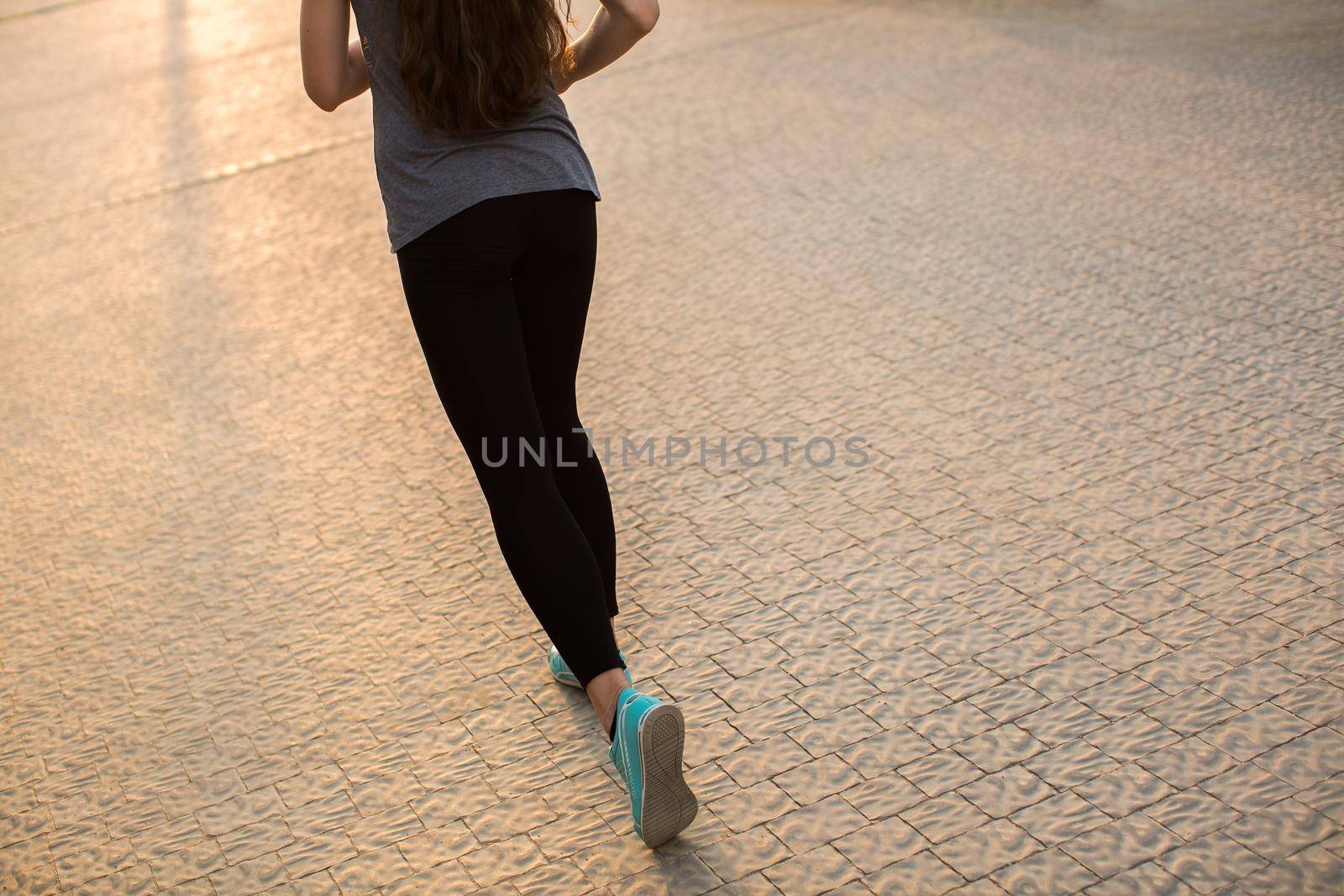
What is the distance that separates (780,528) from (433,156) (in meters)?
1.05

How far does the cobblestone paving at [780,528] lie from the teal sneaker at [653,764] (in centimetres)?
6

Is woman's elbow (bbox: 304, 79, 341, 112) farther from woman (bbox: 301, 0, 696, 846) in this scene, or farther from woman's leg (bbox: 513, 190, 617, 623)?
woman's leg (bbox: 513, 190, 617, 623)

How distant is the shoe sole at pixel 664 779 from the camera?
5.22 ft

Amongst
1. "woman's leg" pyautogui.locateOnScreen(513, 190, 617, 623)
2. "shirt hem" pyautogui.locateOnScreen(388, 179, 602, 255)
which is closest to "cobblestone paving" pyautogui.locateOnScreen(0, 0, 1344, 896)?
"woman's leg" pyautogui.locateOnScreen(513, 190, 617, 623)

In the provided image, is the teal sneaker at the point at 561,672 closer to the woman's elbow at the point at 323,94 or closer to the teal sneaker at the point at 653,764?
the teal sneaker at the point at 653,764

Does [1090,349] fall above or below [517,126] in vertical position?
below

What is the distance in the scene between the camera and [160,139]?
559cm

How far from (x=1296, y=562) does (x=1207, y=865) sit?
72 centimetres

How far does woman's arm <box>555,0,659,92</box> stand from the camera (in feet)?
5.56

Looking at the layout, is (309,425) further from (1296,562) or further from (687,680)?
(1296,562)

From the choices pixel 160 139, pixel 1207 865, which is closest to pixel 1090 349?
pixel 1207 865

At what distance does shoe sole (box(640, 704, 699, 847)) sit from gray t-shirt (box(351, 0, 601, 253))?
69 centimetres

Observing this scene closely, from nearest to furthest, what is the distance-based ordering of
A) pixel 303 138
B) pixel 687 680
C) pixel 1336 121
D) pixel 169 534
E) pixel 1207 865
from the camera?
pixel 1207 865 < pixel 687 680 < pixel 169 534 < pixel 1336 121 < pixel 303 138

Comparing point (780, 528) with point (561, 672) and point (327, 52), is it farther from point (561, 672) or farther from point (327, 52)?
point (327, 52)
